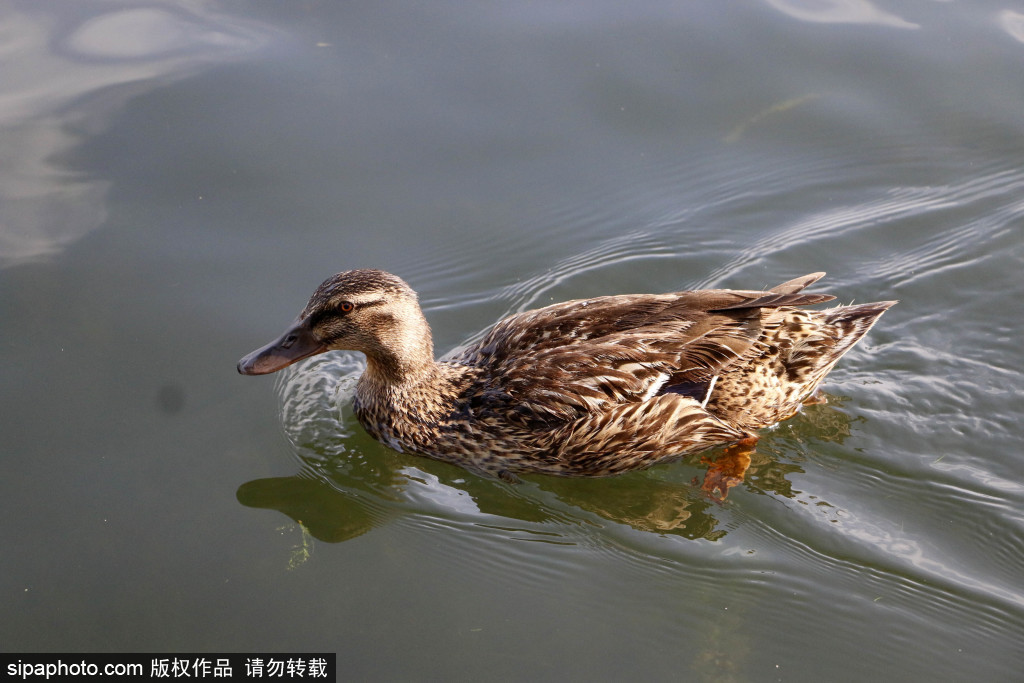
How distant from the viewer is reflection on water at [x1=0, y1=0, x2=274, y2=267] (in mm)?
7410

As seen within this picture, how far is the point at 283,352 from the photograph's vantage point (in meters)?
5.96

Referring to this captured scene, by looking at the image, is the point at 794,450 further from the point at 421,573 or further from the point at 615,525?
the point at 421,573

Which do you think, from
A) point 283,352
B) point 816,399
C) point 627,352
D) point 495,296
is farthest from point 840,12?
point 283,352

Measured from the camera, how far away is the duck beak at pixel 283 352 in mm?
5930

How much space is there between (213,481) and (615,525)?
2.46 meters

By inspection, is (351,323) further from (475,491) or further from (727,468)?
(727,468)

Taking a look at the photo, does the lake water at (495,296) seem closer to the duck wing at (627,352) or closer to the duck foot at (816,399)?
the duck foot at (816,399)

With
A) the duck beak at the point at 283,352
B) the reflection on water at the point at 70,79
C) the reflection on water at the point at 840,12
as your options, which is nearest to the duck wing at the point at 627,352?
the duck beak at the point at 283,352

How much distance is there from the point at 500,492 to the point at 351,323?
141cm

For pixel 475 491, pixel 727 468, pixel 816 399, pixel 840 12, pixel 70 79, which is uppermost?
pixel 840 12

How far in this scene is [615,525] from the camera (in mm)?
5797

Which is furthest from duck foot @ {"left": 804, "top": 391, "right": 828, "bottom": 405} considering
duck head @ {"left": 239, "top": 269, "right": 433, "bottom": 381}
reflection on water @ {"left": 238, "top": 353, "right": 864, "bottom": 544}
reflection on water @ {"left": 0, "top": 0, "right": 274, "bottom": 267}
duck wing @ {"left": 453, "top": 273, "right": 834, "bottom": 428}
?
reflection on water @ {"left": 0, "top": 0, "right": 274, "bottom": 267}

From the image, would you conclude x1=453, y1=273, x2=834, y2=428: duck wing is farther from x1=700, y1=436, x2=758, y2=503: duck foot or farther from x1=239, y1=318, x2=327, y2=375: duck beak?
x1=239, y1=318, x2=327, y2=375: duck beak

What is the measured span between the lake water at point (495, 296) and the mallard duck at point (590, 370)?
29 cm
